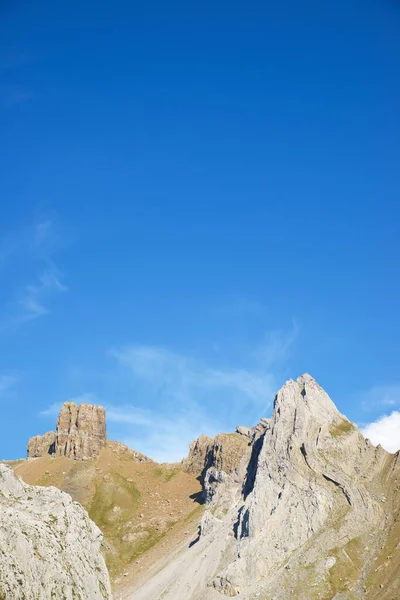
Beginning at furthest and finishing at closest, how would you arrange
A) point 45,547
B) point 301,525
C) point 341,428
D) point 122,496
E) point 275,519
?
point 122,496 < point 341,428 < point 275,519 < point 301,525 < point 45,547

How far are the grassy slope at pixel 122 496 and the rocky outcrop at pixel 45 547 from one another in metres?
106

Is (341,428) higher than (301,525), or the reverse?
(341,428)

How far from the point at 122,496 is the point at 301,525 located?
71334mm

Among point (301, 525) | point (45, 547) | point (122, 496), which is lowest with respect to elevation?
point (45, 547)

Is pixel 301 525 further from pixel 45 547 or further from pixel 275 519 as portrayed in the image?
pixel 45 547

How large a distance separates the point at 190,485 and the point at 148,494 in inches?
593

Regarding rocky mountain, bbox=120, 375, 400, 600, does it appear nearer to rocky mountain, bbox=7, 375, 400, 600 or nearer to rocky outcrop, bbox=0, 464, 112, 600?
rocky mountain, bbox=7, 375, 400, 600

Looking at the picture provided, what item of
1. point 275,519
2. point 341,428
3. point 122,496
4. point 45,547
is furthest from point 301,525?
point 45,547

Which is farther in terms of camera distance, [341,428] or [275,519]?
[341,428]

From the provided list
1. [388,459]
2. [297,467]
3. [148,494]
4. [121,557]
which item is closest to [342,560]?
[297,467]

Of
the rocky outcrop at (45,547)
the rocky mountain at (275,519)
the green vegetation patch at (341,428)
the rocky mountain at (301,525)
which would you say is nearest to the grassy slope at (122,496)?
the rocky mountain at (275,519)

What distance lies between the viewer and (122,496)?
17800 cm

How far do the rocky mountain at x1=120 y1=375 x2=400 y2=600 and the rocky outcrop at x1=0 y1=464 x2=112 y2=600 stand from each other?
6927cm

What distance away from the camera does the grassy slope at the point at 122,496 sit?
515 ft
